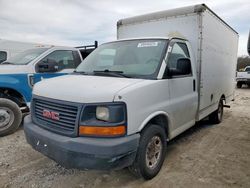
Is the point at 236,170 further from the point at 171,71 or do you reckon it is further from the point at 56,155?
the point at 56,155

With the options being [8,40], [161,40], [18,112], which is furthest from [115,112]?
[8,40]

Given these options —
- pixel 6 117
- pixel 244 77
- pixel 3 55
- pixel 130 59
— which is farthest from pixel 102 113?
pixel 244 77

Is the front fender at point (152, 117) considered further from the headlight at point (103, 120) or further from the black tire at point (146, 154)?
the headlight at point (103, 120)

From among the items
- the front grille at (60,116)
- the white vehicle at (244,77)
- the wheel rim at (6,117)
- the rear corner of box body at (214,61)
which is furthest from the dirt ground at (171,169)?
the white vehicle at (244,77)

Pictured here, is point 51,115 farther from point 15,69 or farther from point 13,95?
point 13,95

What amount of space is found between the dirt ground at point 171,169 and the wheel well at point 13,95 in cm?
96

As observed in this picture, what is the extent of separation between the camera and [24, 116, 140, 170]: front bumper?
2793 mm

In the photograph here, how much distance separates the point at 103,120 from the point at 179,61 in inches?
65.6

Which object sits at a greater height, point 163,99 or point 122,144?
point 163,99

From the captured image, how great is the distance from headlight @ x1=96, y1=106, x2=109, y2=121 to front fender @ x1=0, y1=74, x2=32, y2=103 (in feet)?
11.9

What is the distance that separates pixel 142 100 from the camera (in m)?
3.21

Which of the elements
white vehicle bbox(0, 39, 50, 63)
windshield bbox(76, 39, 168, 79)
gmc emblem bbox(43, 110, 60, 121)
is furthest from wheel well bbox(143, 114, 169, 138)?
white vehicle bbox(0, 39, 50, 63)

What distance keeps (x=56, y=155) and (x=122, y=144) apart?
2.68 ft

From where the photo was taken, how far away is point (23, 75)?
19.2ft
